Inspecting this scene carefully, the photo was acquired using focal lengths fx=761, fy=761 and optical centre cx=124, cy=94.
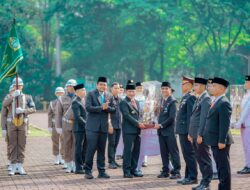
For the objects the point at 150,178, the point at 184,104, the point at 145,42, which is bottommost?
the point at 150,178

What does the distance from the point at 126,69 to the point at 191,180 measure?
57625 mm

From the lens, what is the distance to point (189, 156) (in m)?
14.3

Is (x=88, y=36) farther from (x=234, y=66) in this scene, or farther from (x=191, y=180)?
(x=191, y=180)

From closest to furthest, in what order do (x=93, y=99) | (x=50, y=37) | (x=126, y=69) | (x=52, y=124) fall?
(x=93, y=99), (x=52, y=124), (x=126, y=69), (x=50, y=37)

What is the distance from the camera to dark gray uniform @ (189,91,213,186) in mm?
12742

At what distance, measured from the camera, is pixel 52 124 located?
19188 mm

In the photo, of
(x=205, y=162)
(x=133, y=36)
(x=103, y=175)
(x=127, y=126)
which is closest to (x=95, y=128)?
(x=127, y=126)

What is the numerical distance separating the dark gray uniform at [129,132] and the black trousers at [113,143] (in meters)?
2.11

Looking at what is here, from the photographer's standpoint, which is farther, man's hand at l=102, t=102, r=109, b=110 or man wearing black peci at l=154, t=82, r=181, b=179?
man wearing black peci at l=154, t=82, r=181, b=179

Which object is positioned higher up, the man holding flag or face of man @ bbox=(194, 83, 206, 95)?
face of man @ bbox=(194, 83, 206, 95)

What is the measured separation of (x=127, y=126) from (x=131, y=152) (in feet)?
1.79

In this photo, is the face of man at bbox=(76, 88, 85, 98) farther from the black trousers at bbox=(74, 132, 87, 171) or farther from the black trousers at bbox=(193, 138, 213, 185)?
the black trousers at bbox=(193, 138, 213, 185)

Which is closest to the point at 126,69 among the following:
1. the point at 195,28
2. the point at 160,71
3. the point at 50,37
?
the point at 160,71

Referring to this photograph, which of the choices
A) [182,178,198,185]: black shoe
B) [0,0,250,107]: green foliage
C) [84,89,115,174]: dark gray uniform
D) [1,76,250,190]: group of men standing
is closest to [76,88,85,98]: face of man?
[1,76,250,190]: group of men standing
